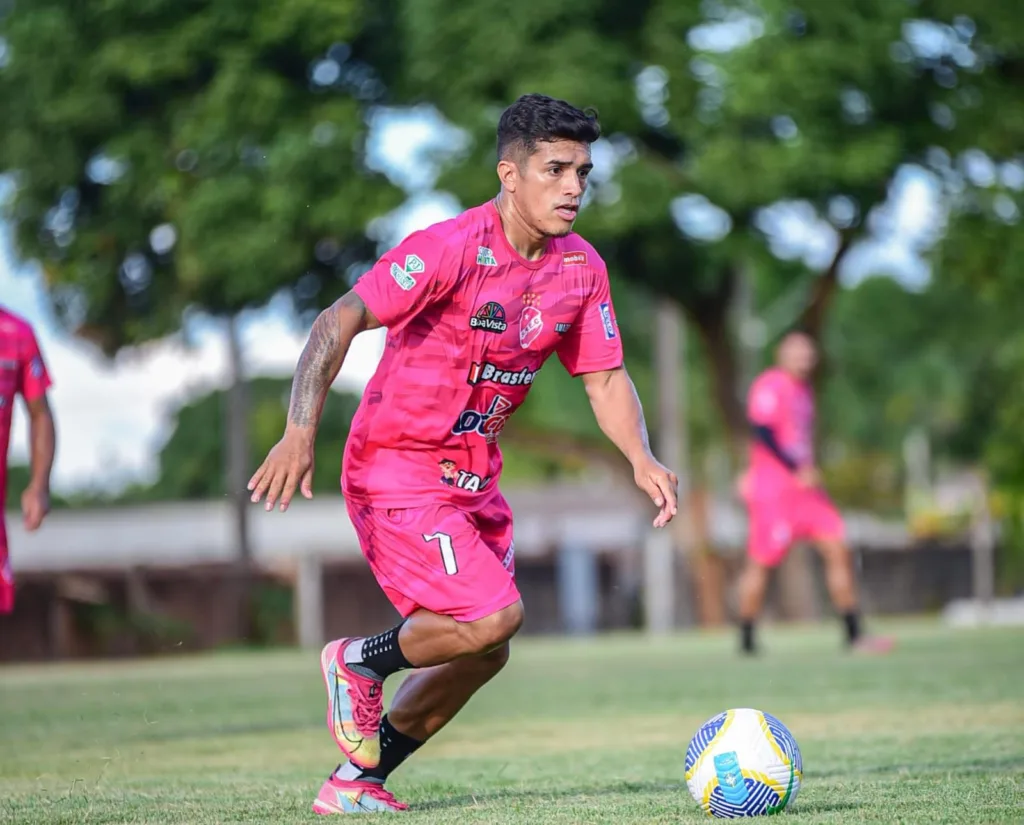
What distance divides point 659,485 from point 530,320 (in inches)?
29.6

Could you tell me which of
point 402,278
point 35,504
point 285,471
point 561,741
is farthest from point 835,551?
point 285,471

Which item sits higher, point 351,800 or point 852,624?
point 351,800

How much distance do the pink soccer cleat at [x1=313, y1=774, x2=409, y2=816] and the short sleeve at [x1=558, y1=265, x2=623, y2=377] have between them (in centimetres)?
167

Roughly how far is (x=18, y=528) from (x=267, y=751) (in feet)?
124

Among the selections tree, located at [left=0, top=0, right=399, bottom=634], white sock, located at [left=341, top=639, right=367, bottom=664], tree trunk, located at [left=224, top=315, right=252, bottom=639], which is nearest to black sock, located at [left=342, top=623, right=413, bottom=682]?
white sock, located at [left=341, top=639, right=367, bottom=664]

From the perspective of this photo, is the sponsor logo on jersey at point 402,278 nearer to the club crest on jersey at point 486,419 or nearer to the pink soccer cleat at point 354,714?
the club crest on jersey at point 486,419

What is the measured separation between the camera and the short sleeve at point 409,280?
5.68m

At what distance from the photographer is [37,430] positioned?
845 cm

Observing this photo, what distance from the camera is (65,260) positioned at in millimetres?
24609

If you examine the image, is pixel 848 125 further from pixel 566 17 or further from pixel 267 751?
pixel 267 751

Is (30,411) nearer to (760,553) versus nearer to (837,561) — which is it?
(837,561)

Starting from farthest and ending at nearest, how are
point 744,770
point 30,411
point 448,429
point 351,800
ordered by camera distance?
point 30,411, point 448,429, point 351,800, point 744,770

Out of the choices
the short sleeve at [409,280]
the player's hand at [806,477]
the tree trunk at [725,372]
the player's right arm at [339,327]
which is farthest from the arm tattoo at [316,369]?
the tree trunk at [725,372]

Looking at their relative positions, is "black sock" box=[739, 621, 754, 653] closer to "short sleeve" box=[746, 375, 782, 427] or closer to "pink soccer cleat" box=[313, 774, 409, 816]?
"short sleeve" box=[746, 375, 782, 427]
